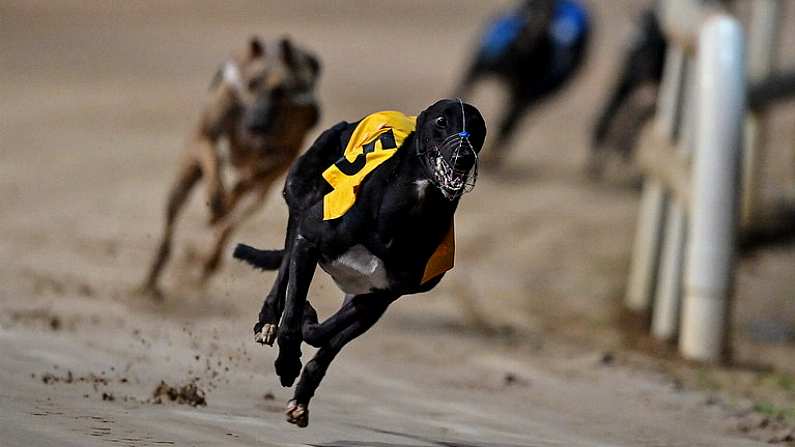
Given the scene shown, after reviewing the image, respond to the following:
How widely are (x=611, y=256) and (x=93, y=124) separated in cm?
554

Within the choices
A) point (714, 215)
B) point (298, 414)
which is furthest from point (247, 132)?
point (298, 414)

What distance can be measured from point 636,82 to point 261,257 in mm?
7603

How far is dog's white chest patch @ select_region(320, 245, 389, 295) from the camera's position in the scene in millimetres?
4379

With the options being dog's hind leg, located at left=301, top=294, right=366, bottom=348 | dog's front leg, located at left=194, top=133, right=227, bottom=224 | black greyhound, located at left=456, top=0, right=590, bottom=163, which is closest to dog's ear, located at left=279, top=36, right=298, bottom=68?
dog's front leg, located at left=194, top=133, right=227, bottom=224

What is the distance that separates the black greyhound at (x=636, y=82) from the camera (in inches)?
477

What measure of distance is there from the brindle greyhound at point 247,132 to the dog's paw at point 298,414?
10.7ft

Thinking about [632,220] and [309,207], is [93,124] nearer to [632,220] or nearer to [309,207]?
[632,220]

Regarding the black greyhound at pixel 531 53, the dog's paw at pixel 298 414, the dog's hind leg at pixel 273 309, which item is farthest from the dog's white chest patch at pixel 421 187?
the black greyhound at pixel 531 53

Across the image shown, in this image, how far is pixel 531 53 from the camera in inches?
492

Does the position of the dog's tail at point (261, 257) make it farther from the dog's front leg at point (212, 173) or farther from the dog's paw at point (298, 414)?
the dog's front leg at point (212, 173)

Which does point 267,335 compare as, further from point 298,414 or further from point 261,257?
point 261,257

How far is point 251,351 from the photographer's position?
20.6ft

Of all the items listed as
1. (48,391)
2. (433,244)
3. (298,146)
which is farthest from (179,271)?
(433,244)

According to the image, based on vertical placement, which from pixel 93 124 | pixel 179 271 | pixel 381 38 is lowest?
pixel 179 271
